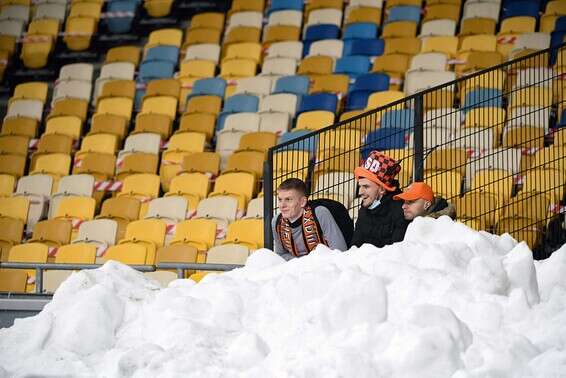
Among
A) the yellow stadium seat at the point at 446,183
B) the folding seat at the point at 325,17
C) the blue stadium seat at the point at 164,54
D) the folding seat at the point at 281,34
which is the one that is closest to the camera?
the yellow stadium seat at the point at 446,183

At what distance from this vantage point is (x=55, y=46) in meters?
17.5

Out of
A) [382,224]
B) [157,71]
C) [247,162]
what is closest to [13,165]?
[157,71]

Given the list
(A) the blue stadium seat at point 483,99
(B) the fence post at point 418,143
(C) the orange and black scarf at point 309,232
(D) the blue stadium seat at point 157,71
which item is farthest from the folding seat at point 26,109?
(C) the orange and black scarf at point 309,232

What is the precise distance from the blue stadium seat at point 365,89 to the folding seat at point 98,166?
2933mm

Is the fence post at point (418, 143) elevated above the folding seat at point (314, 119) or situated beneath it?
situated beneath

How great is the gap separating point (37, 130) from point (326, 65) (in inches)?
156

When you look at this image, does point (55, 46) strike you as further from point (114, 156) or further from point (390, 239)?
point (390, 239)

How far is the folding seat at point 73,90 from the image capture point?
1606 centimetres

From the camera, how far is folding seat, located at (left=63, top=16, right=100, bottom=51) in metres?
17.4

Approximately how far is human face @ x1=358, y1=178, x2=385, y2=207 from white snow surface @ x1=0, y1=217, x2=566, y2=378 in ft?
3.60

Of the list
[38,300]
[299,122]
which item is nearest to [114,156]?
[299,122]

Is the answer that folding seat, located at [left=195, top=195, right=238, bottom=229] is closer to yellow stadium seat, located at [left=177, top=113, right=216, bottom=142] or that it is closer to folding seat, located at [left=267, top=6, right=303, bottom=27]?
yellow stadium seat, located at [left=177, top=113, right=216, bottom=142]

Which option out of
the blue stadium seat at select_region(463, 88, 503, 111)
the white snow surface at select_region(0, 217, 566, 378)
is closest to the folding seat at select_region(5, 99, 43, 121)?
the blue stadium seat at select_region(463, 88, 503, 111)

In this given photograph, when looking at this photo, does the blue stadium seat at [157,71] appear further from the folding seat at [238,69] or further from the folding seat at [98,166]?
the folding seat at [98,166]
